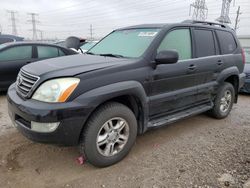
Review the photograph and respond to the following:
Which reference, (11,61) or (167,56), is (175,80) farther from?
(11,61)

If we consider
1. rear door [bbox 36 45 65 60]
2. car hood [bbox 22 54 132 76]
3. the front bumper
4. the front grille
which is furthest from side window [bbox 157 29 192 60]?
rear door [bbox 36 45 65 60]

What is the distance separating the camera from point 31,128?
7.91 ft

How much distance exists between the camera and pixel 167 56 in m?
2.93

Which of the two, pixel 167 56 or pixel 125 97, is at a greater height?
pixel 167 56

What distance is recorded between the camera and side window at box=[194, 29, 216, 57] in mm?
3828

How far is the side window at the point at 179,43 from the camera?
11.0ft

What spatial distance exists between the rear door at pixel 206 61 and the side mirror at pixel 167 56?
0.89m

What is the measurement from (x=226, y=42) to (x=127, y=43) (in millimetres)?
2225

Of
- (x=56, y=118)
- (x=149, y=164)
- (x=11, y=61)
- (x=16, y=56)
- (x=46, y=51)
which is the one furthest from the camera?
(x=46, y=51)

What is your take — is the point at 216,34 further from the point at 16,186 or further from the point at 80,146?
the point at 16,186

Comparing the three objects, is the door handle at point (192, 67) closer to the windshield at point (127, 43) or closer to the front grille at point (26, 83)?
the windshield at point (127, 43)

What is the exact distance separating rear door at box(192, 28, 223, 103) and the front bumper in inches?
86.9

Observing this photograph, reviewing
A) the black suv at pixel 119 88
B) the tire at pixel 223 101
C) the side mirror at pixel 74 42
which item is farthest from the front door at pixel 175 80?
the side mirror at pixel 74 42

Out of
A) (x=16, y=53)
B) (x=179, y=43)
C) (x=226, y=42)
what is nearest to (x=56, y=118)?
(x=179, y=43)
